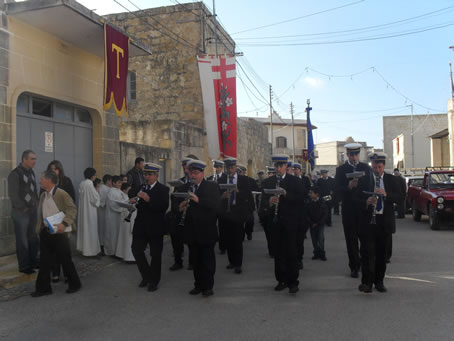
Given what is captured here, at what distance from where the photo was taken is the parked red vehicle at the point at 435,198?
1096cm

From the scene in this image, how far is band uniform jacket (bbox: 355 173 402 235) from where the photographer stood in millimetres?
5199

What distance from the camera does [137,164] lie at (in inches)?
332

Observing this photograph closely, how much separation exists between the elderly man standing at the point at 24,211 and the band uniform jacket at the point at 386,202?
4.75 meters

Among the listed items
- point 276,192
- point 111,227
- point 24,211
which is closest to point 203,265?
point 276,192

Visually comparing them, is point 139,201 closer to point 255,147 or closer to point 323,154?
point 255,147

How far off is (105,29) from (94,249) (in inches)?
169

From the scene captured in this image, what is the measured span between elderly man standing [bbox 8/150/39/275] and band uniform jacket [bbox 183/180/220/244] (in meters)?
2.52

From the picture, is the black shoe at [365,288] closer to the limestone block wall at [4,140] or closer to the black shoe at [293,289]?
the black shoe at [293,289]

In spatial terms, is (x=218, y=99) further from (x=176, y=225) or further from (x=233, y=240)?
(x=176, y=225)

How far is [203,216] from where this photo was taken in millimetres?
5301

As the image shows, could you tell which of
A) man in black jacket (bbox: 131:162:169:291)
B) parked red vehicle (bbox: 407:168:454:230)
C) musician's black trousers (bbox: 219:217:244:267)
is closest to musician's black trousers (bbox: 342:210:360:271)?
musician's black trousers (bbox: 219:217:244:267)

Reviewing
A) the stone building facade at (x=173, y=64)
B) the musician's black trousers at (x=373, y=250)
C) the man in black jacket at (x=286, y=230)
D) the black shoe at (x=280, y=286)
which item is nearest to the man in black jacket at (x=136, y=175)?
the man in black jacket at (x=286, y=230)

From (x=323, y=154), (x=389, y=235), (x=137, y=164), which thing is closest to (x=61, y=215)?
(x=137, y=164)

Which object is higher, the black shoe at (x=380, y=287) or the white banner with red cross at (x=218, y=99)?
the white banner with red cross at (x=218, y=99)
